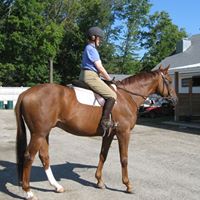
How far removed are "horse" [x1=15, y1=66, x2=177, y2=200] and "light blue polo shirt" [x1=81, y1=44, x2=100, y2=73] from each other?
0.52 m

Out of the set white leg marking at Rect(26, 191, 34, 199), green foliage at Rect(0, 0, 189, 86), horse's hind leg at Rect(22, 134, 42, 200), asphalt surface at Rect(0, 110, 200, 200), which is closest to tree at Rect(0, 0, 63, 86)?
green foliage at Rect(0, 0, 189, 86)

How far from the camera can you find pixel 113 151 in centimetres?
1051

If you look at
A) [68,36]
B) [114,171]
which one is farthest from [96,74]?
[68,36]

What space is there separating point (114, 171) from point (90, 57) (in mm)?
2649

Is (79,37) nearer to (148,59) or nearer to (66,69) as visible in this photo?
(66,69)

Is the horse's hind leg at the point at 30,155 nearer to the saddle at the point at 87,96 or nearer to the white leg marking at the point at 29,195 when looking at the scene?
the white leg marking at the point at 29,195

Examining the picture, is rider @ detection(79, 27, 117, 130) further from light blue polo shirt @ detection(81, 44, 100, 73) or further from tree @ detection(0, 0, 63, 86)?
tree @ detection(0, 0, 63, 86)

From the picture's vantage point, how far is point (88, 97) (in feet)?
21.5

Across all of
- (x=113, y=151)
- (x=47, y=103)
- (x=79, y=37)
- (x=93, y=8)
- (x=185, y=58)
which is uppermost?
(x=93, y=8)

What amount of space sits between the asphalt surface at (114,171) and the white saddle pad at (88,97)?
1.49 meters

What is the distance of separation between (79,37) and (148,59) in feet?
37.0

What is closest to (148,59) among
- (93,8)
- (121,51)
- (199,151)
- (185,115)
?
(121,51)

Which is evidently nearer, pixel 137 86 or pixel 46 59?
pixel 137 86

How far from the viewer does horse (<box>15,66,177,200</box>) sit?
613 centimetres
